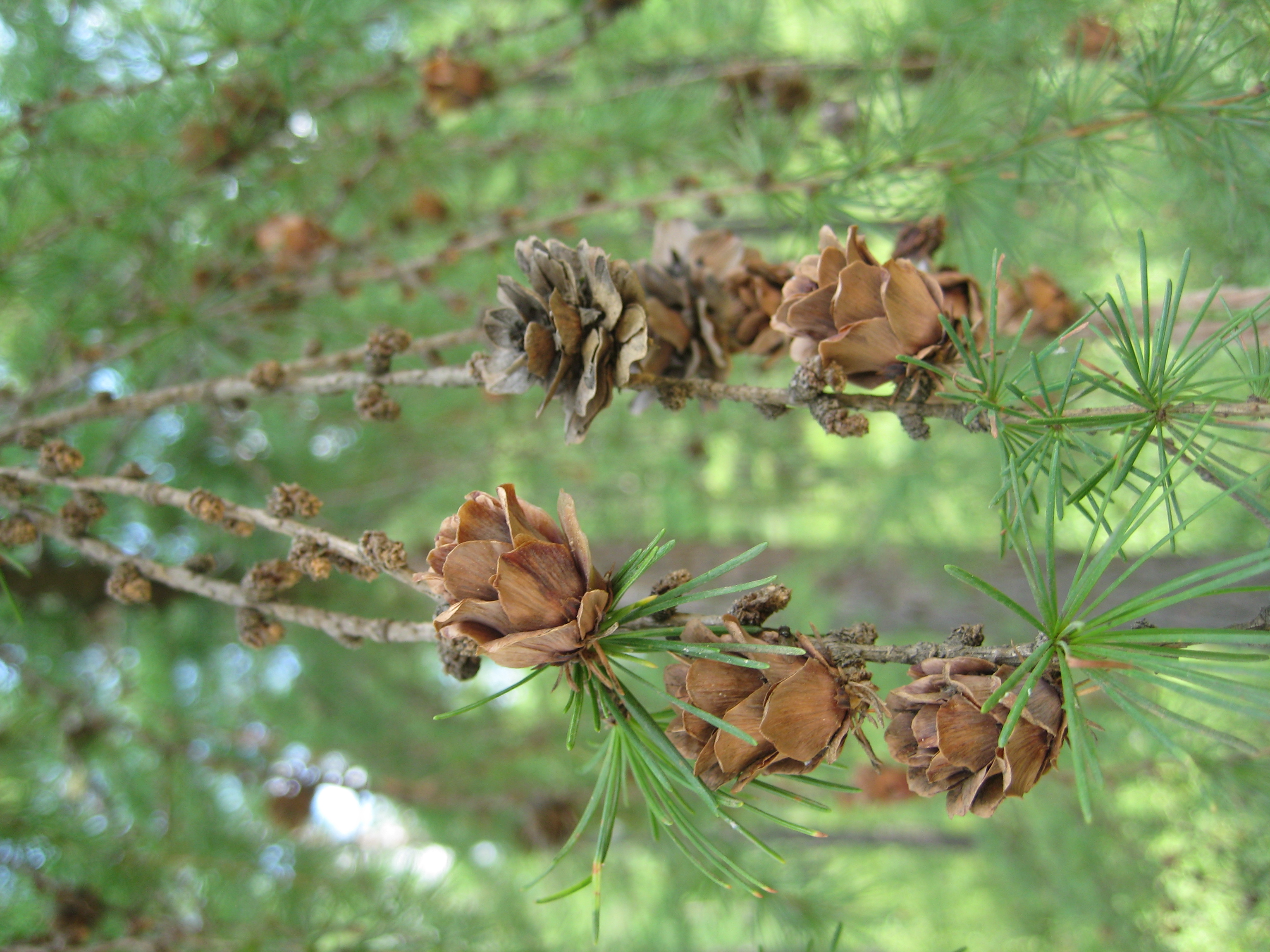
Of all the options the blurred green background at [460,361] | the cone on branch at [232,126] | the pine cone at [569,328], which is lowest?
the blurred green background at [460,361]

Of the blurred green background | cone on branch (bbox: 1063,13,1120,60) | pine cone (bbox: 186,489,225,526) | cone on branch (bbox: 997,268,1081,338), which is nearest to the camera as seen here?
pine cone (bbox: 186,489,225,526)

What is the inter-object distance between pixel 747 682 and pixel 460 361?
89 cm

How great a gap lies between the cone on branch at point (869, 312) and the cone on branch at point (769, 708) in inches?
7.0

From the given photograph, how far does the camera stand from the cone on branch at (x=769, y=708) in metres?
0.36

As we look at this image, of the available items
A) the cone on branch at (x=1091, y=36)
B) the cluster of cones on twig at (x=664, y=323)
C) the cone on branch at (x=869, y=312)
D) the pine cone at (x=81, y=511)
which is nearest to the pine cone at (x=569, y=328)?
the cluster of cones on twig at (x=664, y=323)

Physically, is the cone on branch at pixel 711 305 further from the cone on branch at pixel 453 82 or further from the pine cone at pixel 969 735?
the cone on branch at pixel 453 82

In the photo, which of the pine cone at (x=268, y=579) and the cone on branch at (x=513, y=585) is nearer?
the cone on branch at (x=513, y=585)

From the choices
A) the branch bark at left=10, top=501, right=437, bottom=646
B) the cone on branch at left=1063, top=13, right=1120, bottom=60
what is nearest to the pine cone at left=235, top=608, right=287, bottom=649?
the branch bark at left=10, top=501, right=437, bottom=646

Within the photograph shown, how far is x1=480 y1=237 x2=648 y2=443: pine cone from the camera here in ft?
1.43

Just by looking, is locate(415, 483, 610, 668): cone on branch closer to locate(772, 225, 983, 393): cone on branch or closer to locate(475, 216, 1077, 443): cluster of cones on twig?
locate(475, 216, 1077, 443): cluster of cones on twig

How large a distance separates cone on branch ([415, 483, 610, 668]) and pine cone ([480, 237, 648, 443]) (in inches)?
2.9

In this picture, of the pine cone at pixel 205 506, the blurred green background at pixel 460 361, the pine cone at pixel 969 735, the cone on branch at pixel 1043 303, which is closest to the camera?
the pine cone at pixel 969 735

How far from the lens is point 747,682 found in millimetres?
379

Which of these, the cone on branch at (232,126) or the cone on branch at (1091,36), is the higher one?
the cone on branch at (232,126)
